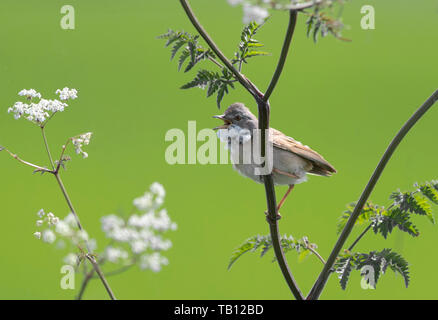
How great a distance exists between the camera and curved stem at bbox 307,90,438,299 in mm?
1502

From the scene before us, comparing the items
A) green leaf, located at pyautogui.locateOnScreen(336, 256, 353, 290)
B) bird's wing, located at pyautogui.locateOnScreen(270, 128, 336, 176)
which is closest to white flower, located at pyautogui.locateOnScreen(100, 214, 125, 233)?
green leaf, located at pyautogui.locateOnScreen(336, 256, 353, 290)

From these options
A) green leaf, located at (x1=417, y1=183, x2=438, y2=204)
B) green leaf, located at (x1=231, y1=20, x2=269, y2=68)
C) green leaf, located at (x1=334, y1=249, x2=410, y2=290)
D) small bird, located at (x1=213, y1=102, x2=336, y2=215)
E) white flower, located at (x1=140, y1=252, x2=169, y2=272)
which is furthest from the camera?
small bird, located at (x1=213, y1=102, x2=336, y2=215)

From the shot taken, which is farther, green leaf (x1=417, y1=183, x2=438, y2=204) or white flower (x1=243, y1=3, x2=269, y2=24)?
green leaf (x1=417, y1=183, x2=438, y2=204)

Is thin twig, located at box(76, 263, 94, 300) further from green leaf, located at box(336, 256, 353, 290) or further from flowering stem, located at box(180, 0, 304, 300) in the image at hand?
green leaf, located at box(336, 256, 353, 290)

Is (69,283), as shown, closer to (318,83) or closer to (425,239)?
(425,239)

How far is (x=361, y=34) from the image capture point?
38.2 ft

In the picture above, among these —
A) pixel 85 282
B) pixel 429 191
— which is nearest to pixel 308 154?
pixel 429 191

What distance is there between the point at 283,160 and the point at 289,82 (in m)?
8.21

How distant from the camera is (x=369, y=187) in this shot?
1.58 metres

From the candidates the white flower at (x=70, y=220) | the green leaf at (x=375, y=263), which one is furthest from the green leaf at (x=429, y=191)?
the white flower at (x=70, y=220)

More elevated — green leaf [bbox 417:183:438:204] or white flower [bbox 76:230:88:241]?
green leaf [bbox 417:183:438:204]

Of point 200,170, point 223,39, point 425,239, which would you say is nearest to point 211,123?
point 200,170

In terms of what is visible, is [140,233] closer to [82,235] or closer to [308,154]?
[82,235]

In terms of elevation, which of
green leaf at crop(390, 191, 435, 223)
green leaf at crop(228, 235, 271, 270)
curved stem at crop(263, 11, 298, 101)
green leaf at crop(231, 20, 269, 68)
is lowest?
green leaf at crop(228, 235, 271, 270)
